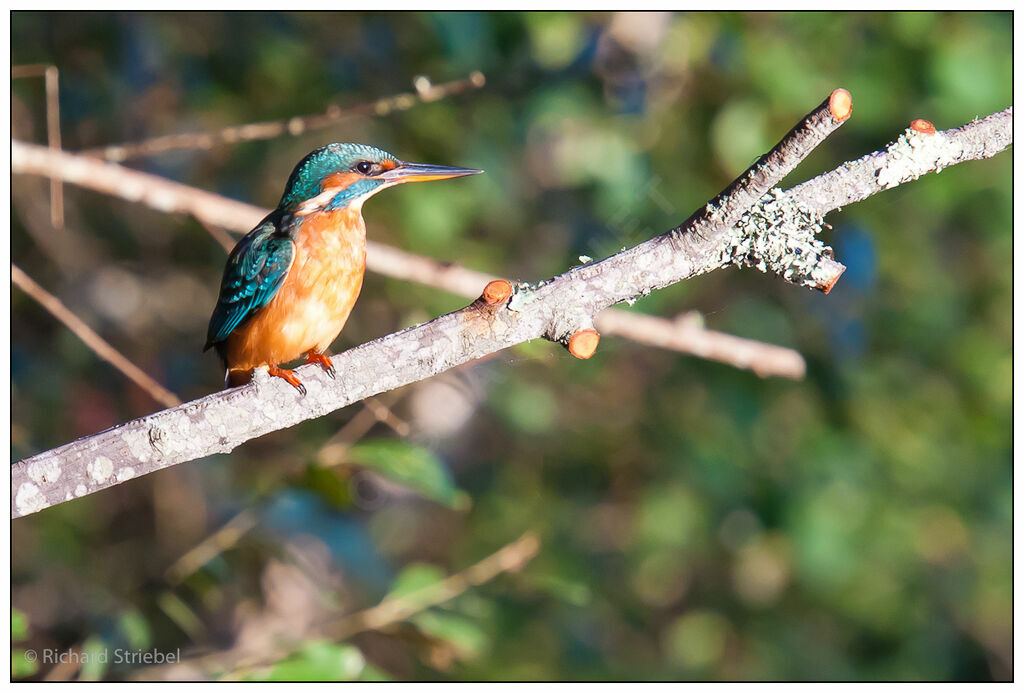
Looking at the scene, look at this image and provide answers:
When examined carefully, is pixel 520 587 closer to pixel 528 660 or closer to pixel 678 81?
pixel 528 660

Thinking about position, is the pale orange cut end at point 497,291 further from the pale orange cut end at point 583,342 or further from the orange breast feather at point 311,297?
the orange breast feather at point 311,297

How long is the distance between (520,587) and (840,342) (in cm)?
117

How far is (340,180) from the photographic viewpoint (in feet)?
4.99

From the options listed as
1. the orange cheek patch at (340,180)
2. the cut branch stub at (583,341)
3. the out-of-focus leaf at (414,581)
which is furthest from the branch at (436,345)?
the out-of-focus leaf at (414,581)

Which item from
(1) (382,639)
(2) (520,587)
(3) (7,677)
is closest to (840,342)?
(2) (520,587)

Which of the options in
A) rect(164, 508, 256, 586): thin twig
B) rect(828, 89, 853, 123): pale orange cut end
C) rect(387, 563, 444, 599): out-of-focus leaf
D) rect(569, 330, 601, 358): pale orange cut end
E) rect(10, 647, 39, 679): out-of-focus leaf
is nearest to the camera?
rect(828, 89, 853, 123): pale orange cut end

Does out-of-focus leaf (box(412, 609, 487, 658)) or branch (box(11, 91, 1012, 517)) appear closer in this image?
branch (box(11, 91, 1012, 517))

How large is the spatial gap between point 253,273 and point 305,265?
93mm

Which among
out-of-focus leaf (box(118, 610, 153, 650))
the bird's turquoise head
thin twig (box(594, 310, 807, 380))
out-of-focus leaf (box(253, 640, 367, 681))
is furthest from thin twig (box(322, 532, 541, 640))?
the bird's turquoise head

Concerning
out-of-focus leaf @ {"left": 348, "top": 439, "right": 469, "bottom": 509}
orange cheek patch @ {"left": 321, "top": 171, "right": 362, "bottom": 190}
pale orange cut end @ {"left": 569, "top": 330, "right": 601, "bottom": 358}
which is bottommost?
pale orange cut end @ {"left": 569, "top": 330, "right": 601, "bottom": 358}

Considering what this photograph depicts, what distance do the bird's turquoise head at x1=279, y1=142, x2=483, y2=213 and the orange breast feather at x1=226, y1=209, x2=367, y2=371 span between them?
36 millimetres

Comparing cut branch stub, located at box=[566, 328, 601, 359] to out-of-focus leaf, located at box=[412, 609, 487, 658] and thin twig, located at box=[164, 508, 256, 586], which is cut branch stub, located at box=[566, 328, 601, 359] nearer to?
out-of-focus leaf, located at box=[412, 609, 487, 658]

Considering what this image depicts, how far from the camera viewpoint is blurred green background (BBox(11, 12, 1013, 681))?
2352mm

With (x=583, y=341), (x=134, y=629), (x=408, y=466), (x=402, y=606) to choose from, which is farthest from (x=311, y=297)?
(x=134, y=629)
